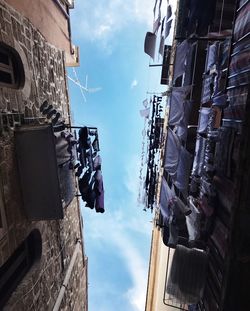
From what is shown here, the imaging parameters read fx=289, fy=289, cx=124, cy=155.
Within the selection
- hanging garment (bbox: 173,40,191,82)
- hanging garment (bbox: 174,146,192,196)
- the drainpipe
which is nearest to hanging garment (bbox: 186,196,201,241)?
hanging garment (bbox: 174,146,192,196)

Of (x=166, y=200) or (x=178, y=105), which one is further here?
(x=166, y=200)

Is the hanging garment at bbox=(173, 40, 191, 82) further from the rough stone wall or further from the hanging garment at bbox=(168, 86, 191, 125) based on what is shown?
the rough stone wall

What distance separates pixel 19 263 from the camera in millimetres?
6172

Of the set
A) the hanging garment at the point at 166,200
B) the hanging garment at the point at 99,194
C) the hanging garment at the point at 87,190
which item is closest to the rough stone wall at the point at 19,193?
the hanging garment at the point at 87,190

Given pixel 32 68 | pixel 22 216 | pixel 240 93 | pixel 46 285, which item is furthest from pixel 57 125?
pixel 240 93

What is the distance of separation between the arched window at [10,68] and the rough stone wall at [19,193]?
12 centimetres

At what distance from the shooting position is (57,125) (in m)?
8.07

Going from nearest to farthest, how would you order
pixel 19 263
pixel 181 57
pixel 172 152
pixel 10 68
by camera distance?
pixel 10 68, pixel 19 263, pixel 181 57, pixel 172 152

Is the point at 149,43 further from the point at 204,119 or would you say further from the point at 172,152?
the point at 204,119

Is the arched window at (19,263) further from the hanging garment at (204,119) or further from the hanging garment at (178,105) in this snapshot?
the hanging garment at (178,105)

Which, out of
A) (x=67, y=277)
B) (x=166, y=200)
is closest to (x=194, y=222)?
(x=166, y=200)

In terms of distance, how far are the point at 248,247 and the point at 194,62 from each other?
696cm

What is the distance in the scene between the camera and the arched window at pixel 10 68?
558 cm

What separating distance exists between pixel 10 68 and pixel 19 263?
4.09 metres
